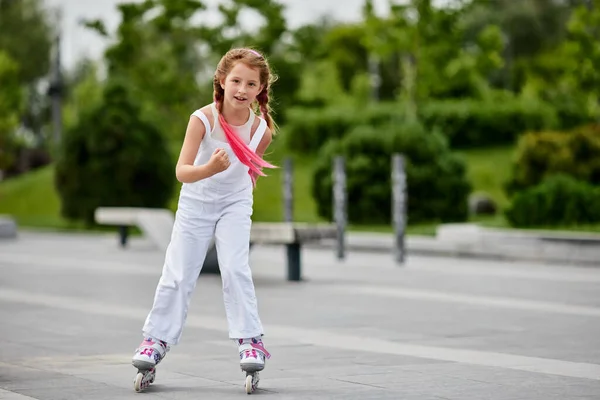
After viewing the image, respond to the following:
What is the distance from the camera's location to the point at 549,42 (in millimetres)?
80375

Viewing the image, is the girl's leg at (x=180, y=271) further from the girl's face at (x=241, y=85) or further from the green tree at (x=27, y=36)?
the green tree at (x=27, y=36)

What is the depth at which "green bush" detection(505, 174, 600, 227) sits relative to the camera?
2200 centimetres

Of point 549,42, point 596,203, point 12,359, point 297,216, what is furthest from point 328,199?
point 549,42

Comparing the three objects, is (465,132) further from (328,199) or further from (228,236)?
(228,236)

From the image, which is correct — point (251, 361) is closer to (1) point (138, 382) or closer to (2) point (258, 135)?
(1) point (138, 382)

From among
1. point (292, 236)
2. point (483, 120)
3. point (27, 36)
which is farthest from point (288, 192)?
point (27, 36)

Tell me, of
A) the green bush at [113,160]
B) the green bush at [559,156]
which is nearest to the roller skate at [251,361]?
the green bush at [559,156]

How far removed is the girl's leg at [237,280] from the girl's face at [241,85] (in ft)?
2.01

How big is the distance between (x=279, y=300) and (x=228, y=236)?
6.07m

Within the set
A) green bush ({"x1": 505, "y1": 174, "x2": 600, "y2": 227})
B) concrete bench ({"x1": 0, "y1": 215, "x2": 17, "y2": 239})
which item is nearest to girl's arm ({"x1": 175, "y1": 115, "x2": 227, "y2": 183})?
green bush ({"x1": 505, "y1": 174, "x2": 600, "y2": 227})

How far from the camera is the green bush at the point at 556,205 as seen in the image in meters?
22.0

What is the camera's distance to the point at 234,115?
734cm

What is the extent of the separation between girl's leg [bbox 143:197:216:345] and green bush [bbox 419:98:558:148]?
102 ft

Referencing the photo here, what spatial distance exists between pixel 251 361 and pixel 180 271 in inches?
23.7
